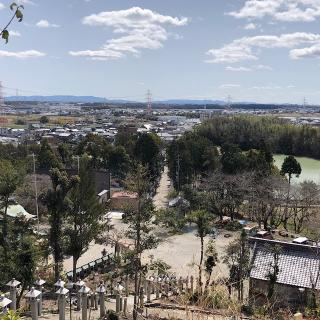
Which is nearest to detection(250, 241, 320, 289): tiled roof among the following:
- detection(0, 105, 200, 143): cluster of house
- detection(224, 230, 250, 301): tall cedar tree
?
detection(224, 230, 250, 301): tall cedar tree

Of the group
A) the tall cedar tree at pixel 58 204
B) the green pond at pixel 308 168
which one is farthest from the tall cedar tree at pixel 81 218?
the green pond at pixel 308 168

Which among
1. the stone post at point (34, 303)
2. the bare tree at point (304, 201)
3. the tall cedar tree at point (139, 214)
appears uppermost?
the tall cedar tree at point (139, 214)

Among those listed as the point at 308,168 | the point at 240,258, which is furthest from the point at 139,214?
the point at 308,168

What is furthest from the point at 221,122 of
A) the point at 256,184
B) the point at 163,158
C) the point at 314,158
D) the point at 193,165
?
the point at 256,184

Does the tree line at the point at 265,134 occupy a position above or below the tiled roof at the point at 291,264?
above

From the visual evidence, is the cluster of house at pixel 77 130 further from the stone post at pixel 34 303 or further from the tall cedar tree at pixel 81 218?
the stone post at pixel 34 303

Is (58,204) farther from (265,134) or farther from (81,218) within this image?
(265,134)
